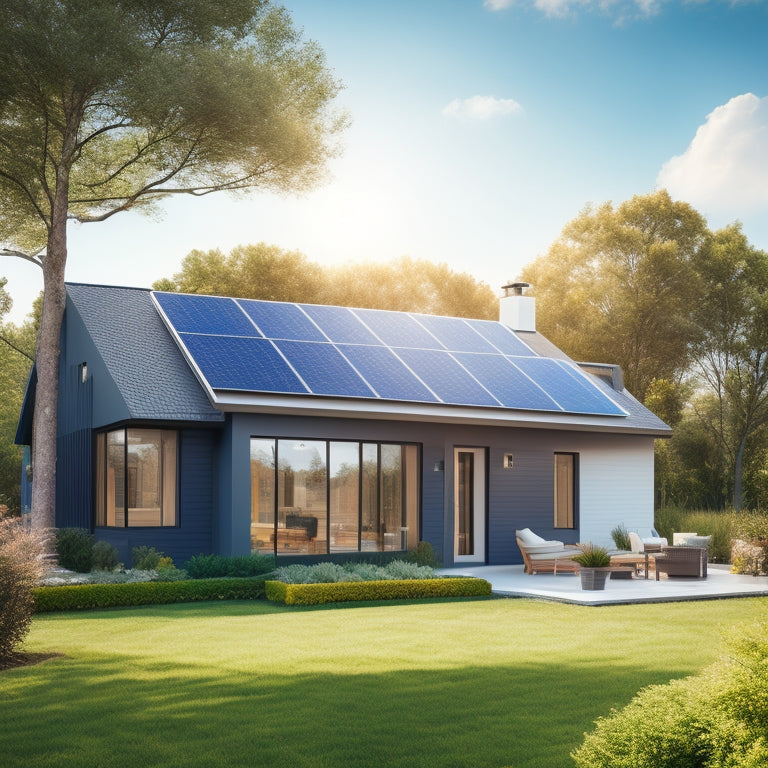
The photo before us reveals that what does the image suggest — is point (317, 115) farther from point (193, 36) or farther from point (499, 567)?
point (499, 567)

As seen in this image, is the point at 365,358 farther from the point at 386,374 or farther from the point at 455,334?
the point at 455,334

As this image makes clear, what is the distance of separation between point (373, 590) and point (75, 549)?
572 centimetres

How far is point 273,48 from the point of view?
69.8 feet

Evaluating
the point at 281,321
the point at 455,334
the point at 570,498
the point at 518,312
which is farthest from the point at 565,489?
the point at 281,321

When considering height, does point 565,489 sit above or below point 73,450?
below

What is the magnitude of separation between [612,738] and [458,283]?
41.9 metres

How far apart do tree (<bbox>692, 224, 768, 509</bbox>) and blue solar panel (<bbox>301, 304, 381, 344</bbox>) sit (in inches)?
715

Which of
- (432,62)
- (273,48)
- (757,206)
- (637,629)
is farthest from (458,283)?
(637,629)

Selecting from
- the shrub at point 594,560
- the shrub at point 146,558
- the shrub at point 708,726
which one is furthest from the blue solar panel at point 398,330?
the shrub at point 708,726

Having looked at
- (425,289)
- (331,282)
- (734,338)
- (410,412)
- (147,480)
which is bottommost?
(147,480)

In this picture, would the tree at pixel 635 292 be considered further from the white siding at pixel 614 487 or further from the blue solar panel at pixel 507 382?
the blue solar panel at pixel 507 382

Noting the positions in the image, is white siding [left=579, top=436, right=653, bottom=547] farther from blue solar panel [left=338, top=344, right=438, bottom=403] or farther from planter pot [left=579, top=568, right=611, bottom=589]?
planter pot [left=579, top=568, right=611, bottom=589]

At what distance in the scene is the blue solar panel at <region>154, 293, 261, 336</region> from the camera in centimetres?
1883

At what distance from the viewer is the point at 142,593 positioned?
13383 mm
